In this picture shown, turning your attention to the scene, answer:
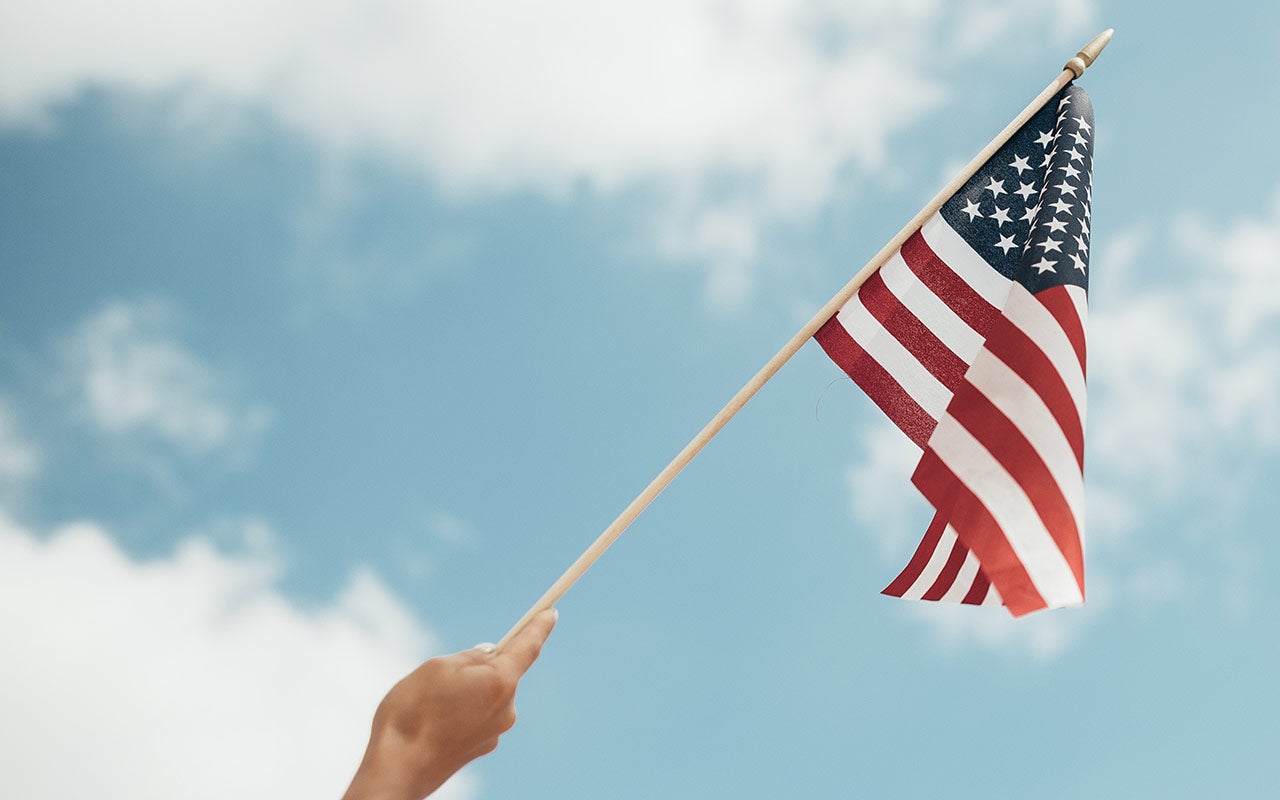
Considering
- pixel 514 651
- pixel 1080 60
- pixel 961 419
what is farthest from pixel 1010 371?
pixel 514 651

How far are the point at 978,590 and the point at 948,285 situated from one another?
236 centimetres

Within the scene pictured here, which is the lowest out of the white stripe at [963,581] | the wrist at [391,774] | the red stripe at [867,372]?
the wrist at [391,774]

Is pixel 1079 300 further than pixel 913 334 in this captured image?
No

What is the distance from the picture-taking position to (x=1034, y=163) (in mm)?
8250

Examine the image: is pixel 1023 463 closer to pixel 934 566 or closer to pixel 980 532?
pixel 980 532

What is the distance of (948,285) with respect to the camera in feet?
25.6

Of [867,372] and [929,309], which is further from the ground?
[929,309]

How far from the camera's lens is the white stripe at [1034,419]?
240 inches

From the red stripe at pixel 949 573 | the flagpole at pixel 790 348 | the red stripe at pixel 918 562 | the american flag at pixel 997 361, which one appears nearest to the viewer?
the flagpole at pixel 790 348

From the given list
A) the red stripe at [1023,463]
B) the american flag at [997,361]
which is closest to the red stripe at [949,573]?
the american flag at [997,361]

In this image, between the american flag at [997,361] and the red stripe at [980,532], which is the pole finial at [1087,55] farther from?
the red stripe at [980,532]

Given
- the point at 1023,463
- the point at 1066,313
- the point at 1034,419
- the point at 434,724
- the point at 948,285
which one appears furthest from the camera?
the point at 948,285

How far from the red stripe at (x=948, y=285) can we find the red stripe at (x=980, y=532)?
165 centimetres

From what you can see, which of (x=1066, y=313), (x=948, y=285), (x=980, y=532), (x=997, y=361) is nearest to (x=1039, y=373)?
(x=997, y=361)
